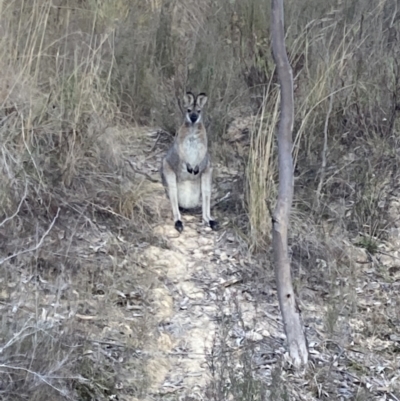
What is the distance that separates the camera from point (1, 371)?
151 inches

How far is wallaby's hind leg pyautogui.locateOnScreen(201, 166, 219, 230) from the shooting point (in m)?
6.20

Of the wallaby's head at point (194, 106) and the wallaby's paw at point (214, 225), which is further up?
the wallaby's head at point (194, 106)

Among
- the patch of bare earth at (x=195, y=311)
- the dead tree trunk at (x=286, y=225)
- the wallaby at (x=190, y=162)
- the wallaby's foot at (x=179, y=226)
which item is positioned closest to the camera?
the patch of bare earth at (x=195, y=311)

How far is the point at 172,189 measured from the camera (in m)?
6.33

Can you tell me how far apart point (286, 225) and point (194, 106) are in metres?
2.00

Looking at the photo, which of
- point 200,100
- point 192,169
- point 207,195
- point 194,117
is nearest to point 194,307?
point 207,195

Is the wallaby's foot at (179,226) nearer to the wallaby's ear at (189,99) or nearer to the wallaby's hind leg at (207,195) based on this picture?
the wallaby's hind leg at (207,195)

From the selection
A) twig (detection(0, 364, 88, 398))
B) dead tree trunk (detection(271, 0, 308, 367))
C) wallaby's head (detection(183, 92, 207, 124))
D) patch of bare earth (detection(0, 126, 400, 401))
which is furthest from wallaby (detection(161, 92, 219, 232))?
twig (detection(0, 364, 88, 398))

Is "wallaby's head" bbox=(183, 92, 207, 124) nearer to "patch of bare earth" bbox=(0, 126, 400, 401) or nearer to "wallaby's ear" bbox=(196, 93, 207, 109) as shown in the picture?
"wallaby's ear" bbox=(196, 93, 207, 109)

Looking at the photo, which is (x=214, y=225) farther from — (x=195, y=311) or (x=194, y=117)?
(x=195, y=311)

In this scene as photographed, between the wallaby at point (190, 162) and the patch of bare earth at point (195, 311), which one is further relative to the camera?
the wallaby at point (190, 162)

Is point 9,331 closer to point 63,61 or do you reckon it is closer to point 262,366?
point 262,366

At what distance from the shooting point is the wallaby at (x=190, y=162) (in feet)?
21.0

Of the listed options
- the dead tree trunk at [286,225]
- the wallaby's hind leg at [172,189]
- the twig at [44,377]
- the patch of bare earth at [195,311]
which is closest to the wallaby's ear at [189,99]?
the wallaby's hind leg at [172,189]
